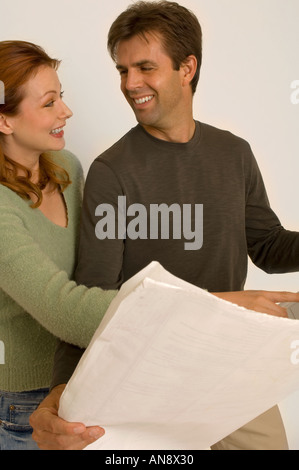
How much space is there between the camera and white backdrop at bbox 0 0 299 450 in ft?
5.30

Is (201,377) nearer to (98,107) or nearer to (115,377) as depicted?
(115,377)

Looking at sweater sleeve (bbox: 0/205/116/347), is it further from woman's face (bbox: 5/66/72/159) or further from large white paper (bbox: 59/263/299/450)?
woman's face (bbox: 5/66/72/159)

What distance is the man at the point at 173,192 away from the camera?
3.52ft

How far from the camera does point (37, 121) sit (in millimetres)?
1153

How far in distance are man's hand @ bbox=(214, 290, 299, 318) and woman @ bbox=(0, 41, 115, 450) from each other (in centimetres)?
35

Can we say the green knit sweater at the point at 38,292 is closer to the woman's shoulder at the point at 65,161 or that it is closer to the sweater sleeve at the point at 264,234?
the woman's shoulder at the point at 65,161

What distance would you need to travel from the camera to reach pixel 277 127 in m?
1.98

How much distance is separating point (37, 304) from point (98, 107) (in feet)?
3.03

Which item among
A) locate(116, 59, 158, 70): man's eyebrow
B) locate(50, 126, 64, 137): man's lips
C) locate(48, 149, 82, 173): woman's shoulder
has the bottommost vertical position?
locate(48, 149, 82, 173): woman's shoulder

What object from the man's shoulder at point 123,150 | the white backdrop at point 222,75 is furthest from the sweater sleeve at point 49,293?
the white backdrop at point 222,75
